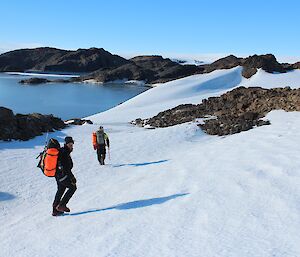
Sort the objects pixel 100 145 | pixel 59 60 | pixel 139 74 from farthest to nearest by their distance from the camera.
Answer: pixel 59 60 < pixel 139 74 < pixel 100 145

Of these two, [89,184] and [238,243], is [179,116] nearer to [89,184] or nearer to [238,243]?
[89,184]

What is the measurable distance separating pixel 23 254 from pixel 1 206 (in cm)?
332

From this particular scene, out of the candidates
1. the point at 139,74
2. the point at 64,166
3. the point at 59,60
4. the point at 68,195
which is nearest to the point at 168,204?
the point at 68,195

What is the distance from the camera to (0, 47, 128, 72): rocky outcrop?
164 m

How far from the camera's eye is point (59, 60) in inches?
6668

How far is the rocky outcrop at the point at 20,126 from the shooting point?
16688 mm

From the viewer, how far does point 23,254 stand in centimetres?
574

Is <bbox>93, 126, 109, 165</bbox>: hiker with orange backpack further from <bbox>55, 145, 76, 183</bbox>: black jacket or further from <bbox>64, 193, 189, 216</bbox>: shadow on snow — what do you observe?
<bbox>55, 145, 76, 183</bbox>: black jacket

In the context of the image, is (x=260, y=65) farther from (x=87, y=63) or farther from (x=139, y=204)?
(x=87, y=63)

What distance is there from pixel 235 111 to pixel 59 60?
155732 millimetres

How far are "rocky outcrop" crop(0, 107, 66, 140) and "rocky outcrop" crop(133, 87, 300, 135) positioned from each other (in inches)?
270

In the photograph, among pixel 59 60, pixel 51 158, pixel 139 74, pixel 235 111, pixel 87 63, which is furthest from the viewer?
pixel 59 60

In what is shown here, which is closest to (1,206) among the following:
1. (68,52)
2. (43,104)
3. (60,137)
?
(60,137)

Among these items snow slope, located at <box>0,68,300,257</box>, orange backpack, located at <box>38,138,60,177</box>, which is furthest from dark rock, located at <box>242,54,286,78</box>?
orange backpack, located at <box>38,138,60,177</box>
